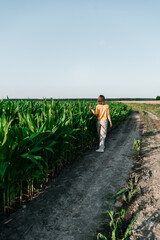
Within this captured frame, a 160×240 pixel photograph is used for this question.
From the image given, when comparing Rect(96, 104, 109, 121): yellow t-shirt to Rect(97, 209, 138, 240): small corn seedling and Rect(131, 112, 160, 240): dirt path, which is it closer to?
Rect(131, 112, 160, 240): dirt path

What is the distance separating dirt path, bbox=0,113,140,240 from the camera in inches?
101

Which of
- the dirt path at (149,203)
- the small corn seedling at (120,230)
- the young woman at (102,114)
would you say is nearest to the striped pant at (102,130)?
the young woman at (102,114)

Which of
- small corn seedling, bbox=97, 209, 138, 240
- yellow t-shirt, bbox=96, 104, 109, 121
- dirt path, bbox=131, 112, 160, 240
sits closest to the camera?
small corn seedling, bbox=97, 209, 138, 240

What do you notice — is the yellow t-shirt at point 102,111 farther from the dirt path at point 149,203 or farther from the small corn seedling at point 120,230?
the small corn seedling at point 120,230

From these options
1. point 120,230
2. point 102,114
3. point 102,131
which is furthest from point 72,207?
point 102,114

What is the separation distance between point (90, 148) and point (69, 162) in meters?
1.77

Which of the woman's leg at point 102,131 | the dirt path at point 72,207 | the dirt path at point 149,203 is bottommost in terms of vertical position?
the dirt path at point 72,207

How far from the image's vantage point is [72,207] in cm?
314

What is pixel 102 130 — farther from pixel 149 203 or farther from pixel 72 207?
pixel 72 207

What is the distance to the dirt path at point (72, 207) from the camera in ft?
8.42

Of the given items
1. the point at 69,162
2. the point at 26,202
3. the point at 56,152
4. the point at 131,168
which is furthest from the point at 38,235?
the point at 131,168

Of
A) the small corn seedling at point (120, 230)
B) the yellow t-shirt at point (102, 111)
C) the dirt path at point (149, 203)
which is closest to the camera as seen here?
the small corn seedling at point (120, 230)

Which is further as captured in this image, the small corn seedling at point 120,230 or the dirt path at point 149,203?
the dirt path at point 149,203

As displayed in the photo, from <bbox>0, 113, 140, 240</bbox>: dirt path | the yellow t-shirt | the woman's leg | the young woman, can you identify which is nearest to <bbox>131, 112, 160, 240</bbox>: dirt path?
<bbox>0, 113, 140, 240</bbox>: dirt path
